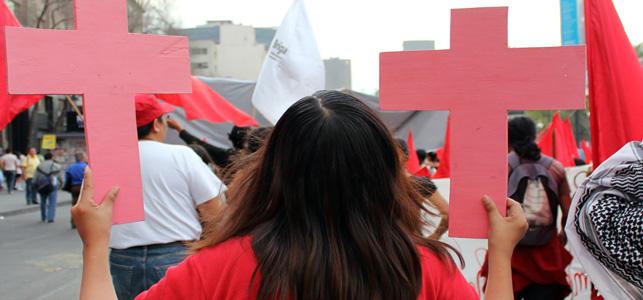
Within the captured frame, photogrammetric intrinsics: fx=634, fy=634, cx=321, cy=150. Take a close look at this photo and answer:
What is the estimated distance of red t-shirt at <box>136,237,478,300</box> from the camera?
53.7 inches

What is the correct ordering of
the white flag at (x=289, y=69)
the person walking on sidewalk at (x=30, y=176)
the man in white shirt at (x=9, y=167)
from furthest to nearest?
the man in white shirt at (x=9, y=167) → the person walking on sidewalk at (x=30, y=176) → the white flag at (x=289, y=69)

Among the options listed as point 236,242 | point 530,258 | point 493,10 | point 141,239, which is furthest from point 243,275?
point 530,258

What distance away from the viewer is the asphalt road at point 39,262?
263 inches

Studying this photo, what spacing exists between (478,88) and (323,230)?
24.5 inches

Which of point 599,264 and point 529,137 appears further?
point 529,137

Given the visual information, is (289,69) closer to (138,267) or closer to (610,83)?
(138,267)

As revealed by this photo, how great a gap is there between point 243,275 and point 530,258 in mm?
3022

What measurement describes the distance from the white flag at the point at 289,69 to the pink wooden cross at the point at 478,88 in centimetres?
351

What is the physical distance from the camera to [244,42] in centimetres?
8781

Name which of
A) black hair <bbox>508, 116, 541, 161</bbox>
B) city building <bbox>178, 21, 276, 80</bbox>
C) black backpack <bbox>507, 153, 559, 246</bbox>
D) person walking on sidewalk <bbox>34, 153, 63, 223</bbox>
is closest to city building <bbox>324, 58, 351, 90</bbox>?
black hair <bbox>508, 116, 541, 161</bbox>

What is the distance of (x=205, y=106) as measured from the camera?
6344 millimetres

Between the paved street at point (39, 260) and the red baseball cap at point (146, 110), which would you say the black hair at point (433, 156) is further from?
the red baseball cap at point (146, 110)

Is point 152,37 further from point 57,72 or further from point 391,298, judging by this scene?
point 391,298

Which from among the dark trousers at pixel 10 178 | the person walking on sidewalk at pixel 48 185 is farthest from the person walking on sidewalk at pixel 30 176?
the person walking on sidewalk at pixel 48 185
